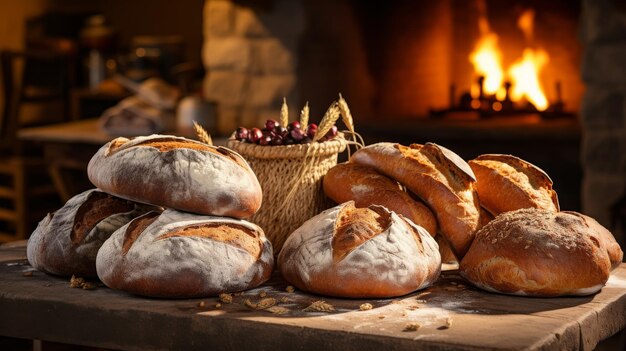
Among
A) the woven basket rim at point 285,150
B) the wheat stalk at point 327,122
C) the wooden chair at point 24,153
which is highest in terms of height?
the wheat stalk at point 327,122

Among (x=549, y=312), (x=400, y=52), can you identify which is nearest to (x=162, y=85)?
(x=400, y=52)

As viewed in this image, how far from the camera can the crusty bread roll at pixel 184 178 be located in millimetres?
1917

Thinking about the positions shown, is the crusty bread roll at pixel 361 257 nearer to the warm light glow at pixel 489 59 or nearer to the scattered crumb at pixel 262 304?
the scattered crumb at pixel 262 304

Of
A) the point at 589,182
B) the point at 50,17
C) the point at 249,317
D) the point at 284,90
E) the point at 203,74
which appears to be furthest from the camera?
the point at 50,17

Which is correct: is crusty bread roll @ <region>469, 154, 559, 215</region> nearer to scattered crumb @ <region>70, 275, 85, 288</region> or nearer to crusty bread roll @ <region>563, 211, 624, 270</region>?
crusty bread roll @ <region>563, 211, 624, 270</region>

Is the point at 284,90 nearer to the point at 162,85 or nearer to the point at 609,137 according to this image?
the point at 162,85

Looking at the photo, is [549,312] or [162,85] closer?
[549,312]

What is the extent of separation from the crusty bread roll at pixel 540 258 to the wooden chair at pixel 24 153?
140 inches

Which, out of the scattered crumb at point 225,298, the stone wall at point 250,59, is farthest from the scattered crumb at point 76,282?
the stone wall at point 250,59

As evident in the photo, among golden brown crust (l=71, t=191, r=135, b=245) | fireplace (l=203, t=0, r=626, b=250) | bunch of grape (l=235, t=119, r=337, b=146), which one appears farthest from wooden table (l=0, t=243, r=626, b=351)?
fireplace (l=203, t=0, r=626, b=250)

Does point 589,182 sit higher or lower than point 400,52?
lower

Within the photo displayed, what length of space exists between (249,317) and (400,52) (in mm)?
3799

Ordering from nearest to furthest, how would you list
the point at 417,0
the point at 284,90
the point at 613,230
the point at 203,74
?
the point at 613,230 < the point at 284,90 < the point at 417,0 < the point at 203,74

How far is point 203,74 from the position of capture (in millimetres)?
6285
